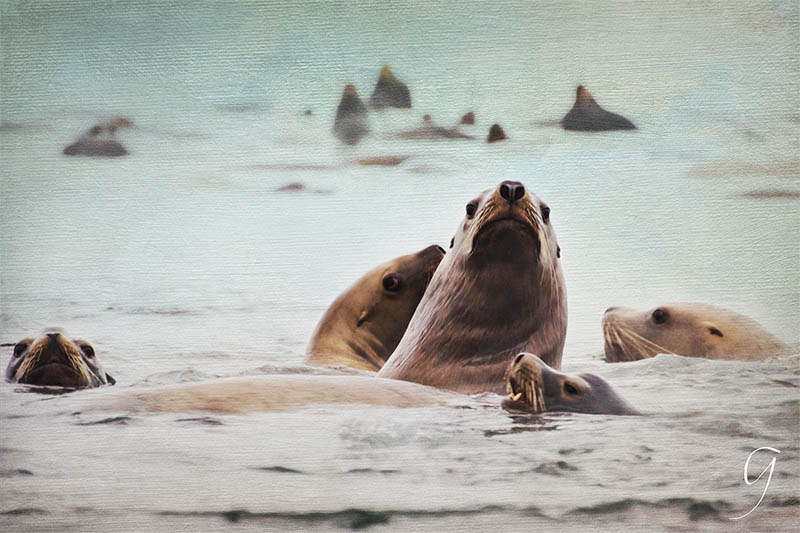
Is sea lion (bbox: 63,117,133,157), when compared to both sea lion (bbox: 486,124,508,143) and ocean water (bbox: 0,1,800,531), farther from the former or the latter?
sea lion (bbox: 486,124,508,143)

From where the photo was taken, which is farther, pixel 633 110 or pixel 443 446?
pixel 633 110

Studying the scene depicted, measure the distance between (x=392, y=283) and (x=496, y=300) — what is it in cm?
44

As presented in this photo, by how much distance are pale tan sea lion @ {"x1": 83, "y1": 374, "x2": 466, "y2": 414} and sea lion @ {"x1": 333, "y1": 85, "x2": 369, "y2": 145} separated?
74 centimetres

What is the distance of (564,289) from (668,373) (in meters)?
0.41

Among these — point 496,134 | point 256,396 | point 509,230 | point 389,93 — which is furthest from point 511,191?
point 256,396

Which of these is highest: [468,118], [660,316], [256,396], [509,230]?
[468,118]

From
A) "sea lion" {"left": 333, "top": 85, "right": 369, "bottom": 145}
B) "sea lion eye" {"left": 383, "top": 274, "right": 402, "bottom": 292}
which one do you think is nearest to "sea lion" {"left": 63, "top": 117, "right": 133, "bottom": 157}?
"sea lion" {"left": 333, "top": 85, "right": 369, "bottom": 145}

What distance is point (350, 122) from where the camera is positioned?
3.17 meters

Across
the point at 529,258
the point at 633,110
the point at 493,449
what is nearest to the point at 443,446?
the point at 493,449

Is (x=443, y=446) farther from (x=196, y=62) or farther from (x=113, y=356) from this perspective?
(x=196, y=62)

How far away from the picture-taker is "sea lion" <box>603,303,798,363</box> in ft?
10.3

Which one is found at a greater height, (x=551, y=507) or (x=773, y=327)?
(x=773, y=327)

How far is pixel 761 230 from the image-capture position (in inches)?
126

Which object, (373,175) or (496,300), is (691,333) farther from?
(373,175)
